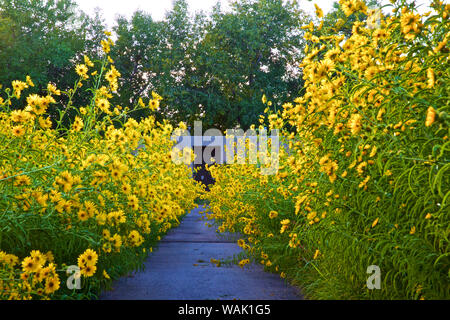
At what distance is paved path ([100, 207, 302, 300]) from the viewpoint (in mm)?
3199

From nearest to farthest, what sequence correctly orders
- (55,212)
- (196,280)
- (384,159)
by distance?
(384,159), (55,212), (196,280)

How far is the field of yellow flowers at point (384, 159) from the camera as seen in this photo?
6.11ft

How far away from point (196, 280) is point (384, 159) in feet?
7.27

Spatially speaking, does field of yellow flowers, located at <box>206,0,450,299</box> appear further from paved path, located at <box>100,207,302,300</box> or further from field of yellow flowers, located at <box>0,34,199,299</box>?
field of yellow flowers, located at <box>0,34,199,299</box>

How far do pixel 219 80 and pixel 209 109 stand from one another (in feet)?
5.83

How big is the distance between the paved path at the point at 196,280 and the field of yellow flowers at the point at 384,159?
448mm

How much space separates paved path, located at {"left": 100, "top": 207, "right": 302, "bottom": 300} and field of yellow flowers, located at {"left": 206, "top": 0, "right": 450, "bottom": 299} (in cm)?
45

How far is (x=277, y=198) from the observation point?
4.34 meters

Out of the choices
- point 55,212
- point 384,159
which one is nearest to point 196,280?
point 55,212

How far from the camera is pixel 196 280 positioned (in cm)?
363

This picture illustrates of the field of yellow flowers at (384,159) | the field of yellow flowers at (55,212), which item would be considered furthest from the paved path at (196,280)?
the field of yellow flowers at (384,159)

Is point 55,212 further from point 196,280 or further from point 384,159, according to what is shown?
point 384,159
